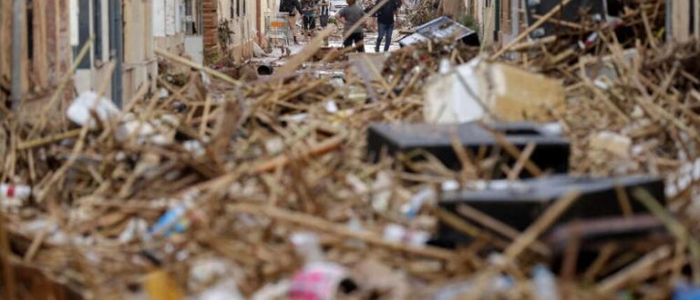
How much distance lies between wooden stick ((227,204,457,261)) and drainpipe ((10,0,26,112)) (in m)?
3.52

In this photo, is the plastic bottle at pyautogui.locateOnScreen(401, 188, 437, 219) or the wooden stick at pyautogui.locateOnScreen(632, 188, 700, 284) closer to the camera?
the wooden stick at pyautogui.locateOnScreen(632, 188, 700, 284)

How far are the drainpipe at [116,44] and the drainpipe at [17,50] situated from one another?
306 centimetres

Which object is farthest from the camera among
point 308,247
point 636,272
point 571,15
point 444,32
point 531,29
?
point 444,32

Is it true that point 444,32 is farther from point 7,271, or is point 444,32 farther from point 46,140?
point 7,271

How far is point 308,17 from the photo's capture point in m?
40.2

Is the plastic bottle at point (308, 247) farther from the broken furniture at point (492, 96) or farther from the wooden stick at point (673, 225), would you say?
the broken furniture at point (492, 96)

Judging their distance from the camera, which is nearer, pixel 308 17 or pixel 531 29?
pixel 531 29

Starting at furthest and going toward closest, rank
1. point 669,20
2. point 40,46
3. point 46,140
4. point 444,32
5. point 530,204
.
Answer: point 444,32 → point 669,20 → point 40,46 → point 46,140 → point 530,204

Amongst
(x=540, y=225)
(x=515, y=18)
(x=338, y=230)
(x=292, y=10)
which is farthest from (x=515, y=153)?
(x=292, y=10)

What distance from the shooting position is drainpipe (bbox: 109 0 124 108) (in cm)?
1288

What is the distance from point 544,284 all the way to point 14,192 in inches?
144

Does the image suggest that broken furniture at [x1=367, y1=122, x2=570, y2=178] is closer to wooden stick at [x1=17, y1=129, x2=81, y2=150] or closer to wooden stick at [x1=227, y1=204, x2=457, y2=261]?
wooden stick at [x1=227, y1=204, x2=457, y2=261]

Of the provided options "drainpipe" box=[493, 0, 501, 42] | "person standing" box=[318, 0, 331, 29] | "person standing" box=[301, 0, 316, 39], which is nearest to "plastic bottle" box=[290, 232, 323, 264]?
"drainpipe" box=[493, 0, 501, 42]

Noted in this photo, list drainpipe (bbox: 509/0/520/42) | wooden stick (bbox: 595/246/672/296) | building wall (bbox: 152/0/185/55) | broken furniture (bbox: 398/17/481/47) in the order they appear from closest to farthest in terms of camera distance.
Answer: wooden stick (bbox: 595/246/672/296), broken furniture (bbox: 398/17/481/47), building wall (bbox: 152/0/185/55), drainpipe (bbox: 509/0/520/42)
